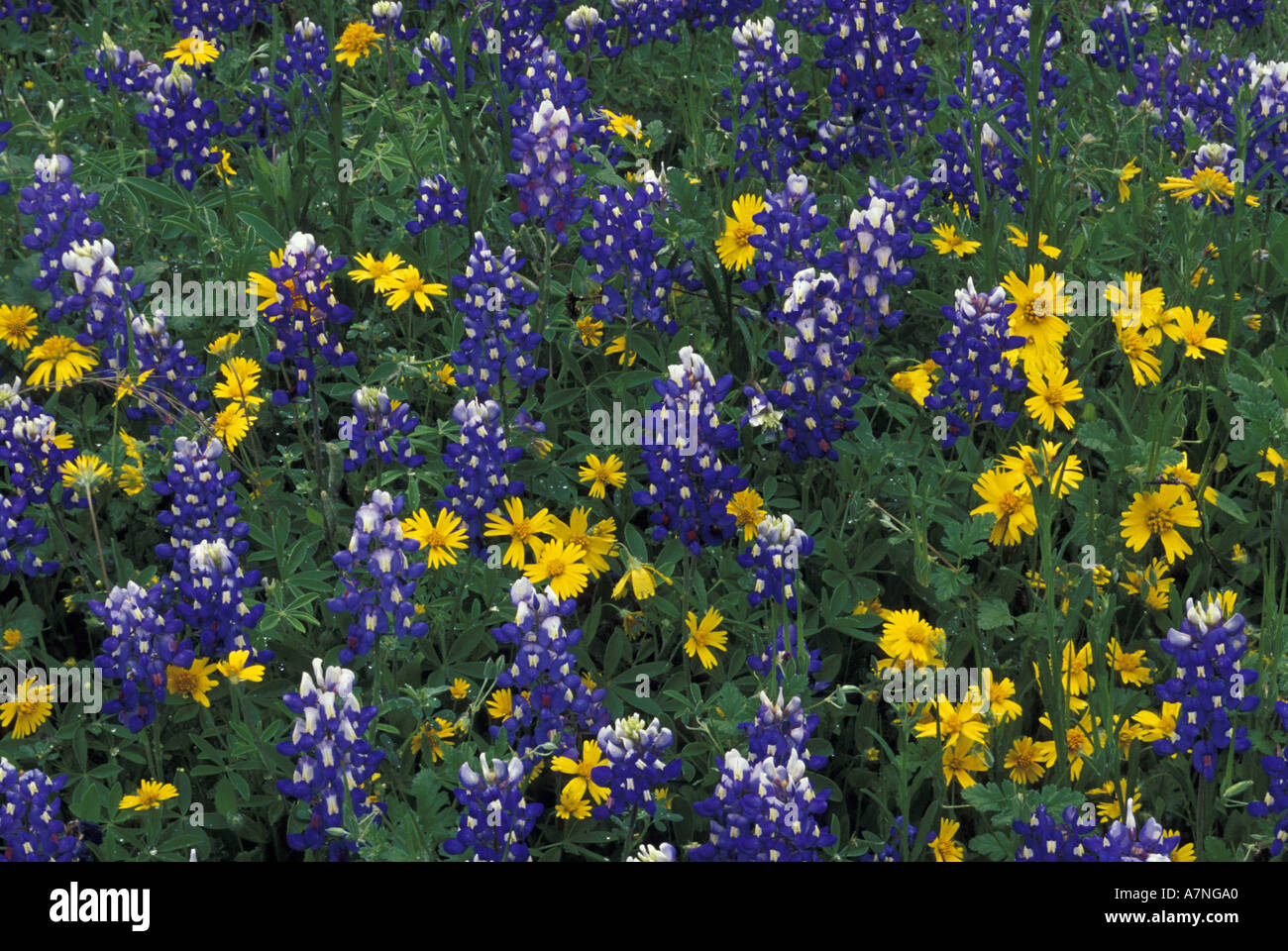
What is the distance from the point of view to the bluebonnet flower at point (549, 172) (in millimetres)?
3740

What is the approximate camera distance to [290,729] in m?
3.16

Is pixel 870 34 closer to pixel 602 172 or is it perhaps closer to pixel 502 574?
pixel 602 172

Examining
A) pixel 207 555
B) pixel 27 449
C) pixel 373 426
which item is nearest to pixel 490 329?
pixel 373 426

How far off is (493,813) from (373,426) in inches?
47.0

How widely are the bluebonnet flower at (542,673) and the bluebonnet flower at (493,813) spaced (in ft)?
0.36

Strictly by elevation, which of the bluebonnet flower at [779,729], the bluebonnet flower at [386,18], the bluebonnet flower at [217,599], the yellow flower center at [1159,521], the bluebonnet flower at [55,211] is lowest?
the bluebonnet flower at [779,729]

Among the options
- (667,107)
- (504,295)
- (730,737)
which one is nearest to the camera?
(730,737)

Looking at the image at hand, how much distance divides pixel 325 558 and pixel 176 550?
494mm

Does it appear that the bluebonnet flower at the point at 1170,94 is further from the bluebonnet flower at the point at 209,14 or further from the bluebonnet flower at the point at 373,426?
the bluebonnet flower at the point at 209,14

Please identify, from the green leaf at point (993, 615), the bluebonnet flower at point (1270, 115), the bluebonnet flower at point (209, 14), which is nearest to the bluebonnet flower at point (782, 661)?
the green leaf at point (993, 615)

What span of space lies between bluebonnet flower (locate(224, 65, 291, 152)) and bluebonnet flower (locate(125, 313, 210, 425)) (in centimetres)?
132

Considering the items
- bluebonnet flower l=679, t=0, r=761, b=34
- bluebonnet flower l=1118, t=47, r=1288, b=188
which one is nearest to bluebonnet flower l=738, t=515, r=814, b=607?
bluebonnet flower l=1118, t=47, r=1288, b=188

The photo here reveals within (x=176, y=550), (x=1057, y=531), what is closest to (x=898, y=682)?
→ (x=1057, y=531)

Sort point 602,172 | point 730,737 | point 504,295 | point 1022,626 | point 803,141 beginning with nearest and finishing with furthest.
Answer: point 730,737, point 1022,626, point 504,295, point 602,172, point 803,141
